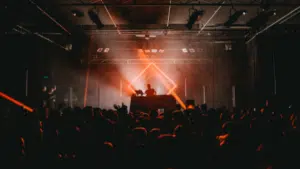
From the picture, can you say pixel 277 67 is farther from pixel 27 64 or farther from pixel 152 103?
pixel 27 64

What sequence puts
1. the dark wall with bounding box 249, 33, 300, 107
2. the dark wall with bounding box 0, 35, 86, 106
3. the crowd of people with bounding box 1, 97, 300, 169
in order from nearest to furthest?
Answer: the crowd of people with bounding box 1, 97, 300, 169 < the dark wall with bounding box 249, 33, 300, 107 < the dark wall with bounding box 0, 35, 86, 106

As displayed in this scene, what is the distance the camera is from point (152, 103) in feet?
44.9

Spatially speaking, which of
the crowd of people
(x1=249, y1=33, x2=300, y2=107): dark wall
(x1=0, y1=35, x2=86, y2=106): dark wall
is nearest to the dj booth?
(x1=249, y1=33, x2=300, y2=107): dark wall

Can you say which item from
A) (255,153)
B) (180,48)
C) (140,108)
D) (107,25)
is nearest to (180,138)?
(255,153)

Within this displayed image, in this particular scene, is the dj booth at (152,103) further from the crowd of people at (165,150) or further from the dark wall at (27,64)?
the crowd of people at (165,150)

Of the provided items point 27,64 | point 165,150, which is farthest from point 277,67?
point 27,64

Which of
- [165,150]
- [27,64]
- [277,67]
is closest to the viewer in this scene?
[165,150]

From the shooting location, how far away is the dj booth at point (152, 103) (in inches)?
538

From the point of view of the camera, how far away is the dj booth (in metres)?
13.7

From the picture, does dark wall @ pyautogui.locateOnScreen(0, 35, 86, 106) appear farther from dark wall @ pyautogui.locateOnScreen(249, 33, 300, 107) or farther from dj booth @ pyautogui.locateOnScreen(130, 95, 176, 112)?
dark wall @ pyautogui.locateOnScreen(249, 33, 300, 107)

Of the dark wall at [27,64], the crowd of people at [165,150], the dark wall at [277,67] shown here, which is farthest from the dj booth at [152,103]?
the crowd of people at [165,150]

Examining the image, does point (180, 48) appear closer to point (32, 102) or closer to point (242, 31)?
point (242, 31)

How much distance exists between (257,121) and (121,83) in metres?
15.5

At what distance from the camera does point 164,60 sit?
66.5 ft
